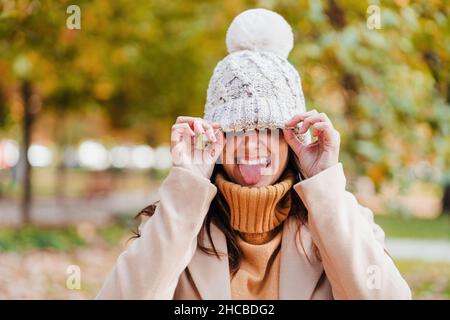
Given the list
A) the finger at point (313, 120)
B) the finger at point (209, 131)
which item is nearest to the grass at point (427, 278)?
the finger at point (313, 120)

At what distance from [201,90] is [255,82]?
1275 cm

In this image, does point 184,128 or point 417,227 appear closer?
point 184,128

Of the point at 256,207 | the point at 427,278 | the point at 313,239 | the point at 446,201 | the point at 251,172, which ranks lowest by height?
the point at 446,201

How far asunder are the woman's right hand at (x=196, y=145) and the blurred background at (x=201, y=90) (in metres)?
1.24

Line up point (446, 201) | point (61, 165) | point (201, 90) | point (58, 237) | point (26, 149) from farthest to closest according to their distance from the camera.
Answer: point (61, 165)
point (446, 201)
point (201, 90)
point (26, 149)
point (58, 237)

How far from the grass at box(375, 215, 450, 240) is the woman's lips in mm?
10061

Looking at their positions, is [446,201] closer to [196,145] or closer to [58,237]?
[58,237]

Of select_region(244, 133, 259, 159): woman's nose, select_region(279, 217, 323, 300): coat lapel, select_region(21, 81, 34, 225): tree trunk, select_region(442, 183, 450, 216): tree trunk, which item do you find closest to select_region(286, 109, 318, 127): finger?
select_region(244, 133, 259, 159): woman's nose

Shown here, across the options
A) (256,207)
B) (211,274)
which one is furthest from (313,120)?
(211,274)

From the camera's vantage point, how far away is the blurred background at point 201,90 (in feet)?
17.0

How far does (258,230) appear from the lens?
7.23 ft

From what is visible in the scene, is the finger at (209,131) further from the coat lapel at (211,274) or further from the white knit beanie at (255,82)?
the coat lapel at (211,274)

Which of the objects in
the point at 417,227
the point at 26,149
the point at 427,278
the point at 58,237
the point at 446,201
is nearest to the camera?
the point at 427,278

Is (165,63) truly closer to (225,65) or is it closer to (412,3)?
(412,3)
